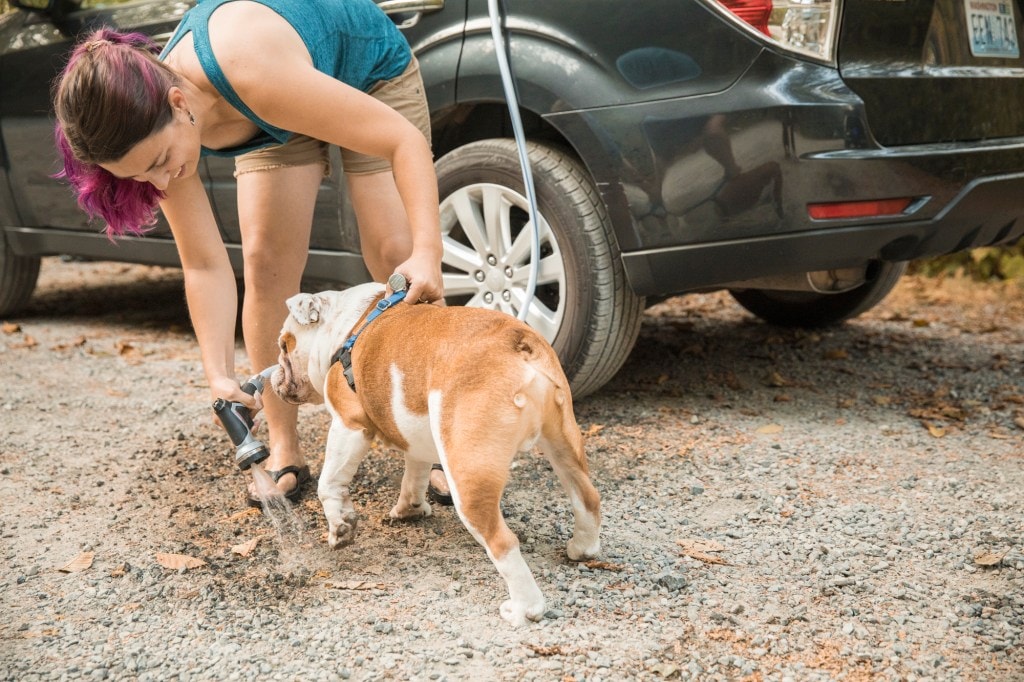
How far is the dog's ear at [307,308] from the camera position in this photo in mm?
2875

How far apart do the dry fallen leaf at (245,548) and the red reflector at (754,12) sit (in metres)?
2.20

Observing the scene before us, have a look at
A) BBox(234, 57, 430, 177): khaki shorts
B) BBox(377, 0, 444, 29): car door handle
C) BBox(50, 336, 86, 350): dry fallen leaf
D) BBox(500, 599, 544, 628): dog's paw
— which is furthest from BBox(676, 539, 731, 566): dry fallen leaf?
BBox(50, 336, 86, 350): dry fallen leaf

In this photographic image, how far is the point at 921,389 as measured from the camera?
425 cm

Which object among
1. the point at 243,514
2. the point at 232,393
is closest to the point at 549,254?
the point at 232,393

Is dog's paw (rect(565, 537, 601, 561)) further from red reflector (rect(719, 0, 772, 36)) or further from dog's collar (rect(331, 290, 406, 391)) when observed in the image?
red reflector (rect(719, 0, 772, 36))

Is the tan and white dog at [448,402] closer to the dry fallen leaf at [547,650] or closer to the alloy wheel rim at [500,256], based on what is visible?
the dry fallen leaf at [547,650]

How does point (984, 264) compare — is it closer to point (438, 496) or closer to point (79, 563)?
point (438, 496)

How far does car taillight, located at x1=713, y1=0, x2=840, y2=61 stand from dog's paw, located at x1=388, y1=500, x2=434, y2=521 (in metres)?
1.82

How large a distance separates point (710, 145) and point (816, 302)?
195 centimetres

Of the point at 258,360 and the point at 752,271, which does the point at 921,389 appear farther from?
the point at 258,360

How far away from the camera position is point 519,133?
360 centimetres

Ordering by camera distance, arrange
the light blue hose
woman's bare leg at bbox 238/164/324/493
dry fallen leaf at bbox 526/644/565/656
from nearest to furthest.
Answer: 1. dry fallen leaf at bbox 526/644/565/656
2. woman's bare leg at bbox 238/164/324/493
3. the light blue hose

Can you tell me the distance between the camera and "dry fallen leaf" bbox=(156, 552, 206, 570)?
9.18ft

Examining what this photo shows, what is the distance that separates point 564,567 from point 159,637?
3.32 feet
